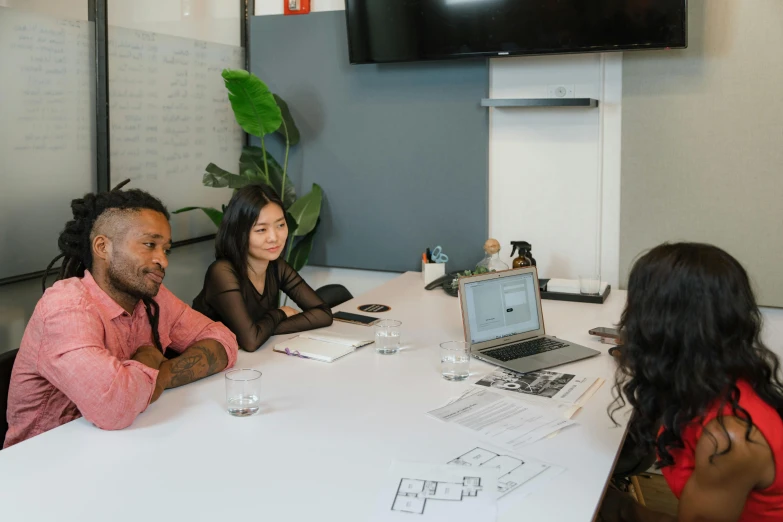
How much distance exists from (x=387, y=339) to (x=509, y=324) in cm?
40

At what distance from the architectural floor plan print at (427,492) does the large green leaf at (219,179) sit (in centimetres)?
259

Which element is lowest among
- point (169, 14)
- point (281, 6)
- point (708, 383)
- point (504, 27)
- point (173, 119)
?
point (708, 383)

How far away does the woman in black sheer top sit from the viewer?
9.03 ft

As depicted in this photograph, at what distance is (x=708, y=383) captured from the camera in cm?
150

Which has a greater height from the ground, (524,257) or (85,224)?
(85,224)

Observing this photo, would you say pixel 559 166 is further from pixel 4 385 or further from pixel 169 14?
pixel 4 385

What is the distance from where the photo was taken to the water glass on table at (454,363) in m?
2.24

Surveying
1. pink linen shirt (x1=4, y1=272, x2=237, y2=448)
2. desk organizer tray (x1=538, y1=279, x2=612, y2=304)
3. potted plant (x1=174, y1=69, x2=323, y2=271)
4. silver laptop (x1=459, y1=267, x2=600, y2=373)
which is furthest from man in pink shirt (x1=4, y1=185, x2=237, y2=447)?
desk organizer tray (x1=538, y1=279, x2=612, y2=304)

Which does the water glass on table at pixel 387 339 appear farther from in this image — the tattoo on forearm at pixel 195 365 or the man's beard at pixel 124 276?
the man's beard at pixel 124 276

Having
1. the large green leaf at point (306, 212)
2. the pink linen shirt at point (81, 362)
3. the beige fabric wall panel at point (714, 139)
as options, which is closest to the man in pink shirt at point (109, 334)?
the pink linen shirt at point (81, 362)

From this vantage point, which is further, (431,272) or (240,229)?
(431,272)

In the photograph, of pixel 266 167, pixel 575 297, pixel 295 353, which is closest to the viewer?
pixel 295 353

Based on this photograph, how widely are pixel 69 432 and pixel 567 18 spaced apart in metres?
2.65

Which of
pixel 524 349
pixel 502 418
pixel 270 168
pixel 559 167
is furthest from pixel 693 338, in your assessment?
pixel 270 168
